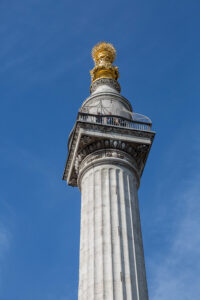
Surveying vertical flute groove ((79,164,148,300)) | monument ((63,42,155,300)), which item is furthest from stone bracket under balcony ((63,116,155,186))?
vertical flute groove ((79,164,148,300))

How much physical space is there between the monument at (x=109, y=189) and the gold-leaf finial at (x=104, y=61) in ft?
8.50

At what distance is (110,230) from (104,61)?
668 inches

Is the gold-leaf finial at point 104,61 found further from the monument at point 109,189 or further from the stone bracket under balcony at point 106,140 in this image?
the stone bracket under balcony at point 106,140

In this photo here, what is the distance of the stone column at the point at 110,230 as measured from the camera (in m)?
23.5

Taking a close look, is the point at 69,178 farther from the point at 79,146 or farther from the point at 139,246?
the point at 139,246

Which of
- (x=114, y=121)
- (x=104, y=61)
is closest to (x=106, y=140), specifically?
(x=114, y=121)

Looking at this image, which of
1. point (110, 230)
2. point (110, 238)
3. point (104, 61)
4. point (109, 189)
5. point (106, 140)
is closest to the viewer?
point (110, 238)

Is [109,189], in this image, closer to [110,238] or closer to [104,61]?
[110,238]

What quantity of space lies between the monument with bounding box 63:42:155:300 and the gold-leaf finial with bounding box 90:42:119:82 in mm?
2590

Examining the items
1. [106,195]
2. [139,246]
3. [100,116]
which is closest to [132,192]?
[106,195]

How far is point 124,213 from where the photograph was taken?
26.4m

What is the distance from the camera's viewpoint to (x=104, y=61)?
38.2 meters

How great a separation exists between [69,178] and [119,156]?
4.60 m

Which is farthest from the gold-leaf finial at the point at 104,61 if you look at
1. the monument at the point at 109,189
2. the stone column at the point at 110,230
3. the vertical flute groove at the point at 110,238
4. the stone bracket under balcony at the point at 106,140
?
the vertical flute groove at the point at 110,238
